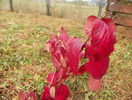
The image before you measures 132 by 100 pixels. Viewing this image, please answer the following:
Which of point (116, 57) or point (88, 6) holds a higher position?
point (88, 6)

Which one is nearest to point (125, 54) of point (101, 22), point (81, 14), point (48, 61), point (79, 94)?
point (48, 61)

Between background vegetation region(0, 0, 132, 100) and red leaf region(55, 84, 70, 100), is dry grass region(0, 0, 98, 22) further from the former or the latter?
red leaf region(55, 84, 70, 100)

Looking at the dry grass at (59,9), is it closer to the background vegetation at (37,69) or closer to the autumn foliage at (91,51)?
the background vegetation at (37,69)

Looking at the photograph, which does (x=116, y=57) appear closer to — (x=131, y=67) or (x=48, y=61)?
(x=131, y=67)

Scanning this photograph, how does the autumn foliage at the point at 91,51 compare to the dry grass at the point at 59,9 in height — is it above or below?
above

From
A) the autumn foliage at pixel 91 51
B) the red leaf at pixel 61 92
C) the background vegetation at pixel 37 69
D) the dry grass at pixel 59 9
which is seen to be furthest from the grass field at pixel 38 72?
the dry grass at pixel 59 9

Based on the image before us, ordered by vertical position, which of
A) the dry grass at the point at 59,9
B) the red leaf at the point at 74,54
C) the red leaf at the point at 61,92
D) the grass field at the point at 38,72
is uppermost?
the red leaf at the point at 74,54

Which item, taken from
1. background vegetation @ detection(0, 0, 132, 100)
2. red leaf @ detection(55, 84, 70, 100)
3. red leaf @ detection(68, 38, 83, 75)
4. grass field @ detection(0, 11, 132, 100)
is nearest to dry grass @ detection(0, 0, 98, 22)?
background vegetation @ detection(0, 0, 132, 100)

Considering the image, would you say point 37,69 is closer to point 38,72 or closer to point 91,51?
point 38,72

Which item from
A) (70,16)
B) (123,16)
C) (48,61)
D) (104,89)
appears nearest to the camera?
(104,89)

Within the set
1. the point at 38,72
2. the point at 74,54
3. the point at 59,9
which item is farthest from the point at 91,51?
the point at 59,9

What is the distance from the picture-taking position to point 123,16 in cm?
287

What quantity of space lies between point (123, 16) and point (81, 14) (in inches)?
80.3

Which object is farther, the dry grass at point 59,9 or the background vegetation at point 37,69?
the dry grass at point 59,9
